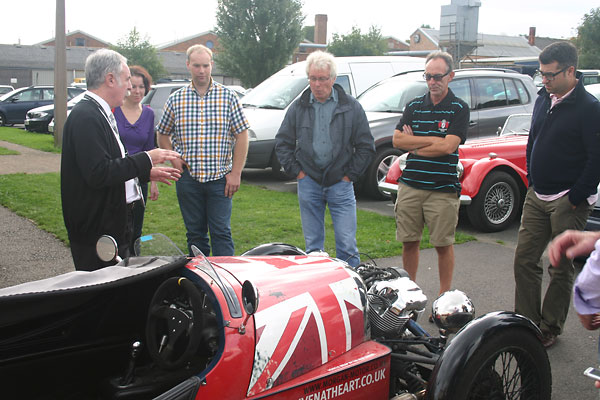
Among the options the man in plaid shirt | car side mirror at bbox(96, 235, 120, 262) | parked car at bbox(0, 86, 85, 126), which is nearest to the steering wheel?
car side mirror at bbox(96, 235, 120, 262)

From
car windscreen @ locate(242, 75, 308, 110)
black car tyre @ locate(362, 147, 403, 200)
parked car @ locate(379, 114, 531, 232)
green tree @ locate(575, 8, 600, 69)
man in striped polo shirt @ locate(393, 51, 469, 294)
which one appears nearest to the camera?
man in striped polo shirt @ locate(393, 51, 469, 294)

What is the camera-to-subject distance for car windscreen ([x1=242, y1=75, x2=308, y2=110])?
10.8 metres

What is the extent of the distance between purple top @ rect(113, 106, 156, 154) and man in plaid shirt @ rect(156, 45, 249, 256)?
1.38ft

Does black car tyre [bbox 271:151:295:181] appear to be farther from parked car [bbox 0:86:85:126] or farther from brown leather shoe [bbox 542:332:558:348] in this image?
parked car [bbox 0:86:85:126]

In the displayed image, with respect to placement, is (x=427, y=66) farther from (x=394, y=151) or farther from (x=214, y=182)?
(x=394, y=151)

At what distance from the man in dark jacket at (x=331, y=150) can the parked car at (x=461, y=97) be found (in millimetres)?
4280

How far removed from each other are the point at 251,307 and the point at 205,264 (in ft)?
1.35

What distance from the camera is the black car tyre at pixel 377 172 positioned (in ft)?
29.6

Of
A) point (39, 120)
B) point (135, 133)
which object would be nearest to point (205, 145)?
point (135, 133)

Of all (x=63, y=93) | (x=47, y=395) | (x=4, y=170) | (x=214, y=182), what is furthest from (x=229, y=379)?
(x=63, y=93)

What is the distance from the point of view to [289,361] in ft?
7.99

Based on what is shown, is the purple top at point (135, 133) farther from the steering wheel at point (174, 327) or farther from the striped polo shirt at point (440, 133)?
the steering wheel at point (174, 327)

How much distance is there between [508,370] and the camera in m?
2.85

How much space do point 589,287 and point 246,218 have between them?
19.8 ft
